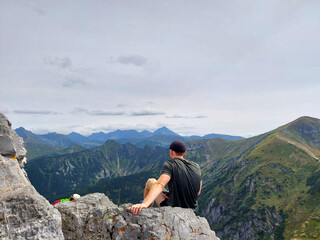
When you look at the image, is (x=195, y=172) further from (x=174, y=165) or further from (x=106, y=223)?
(x=106, y=223)

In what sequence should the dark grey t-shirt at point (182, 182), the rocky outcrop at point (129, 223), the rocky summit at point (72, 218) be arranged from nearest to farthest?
the rocky summit at point (72, 218) < the dark grey t-shirt at point (182, 182) < the rocky outcrop at point (129, 223)

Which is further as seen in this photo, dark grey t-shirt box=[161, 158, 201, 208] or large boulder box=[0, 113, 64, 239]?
dark grey t-shirt box=[161, 158, 201, 208]

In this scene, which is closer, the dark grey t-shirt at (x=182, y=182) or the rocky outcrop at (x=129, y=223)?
the dark grey t-shirt at (x=182, y=182)

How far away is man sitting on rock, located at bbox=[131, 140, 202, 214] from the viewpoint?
9.11 meters

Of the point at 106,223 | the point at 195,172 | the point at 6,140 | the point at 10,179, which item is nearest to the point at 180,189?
the point at 195,172

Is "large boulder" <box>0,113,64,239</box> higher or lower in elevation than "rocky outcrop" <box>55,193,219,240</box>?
higher

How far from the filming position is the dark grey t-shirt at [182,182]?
30.8ft

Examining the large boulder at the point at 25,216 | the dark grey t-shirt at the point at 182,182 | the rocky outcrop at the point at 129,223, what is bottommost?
the rocky outcrop at the point at 129,223

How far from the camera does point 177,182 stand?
9477 mm

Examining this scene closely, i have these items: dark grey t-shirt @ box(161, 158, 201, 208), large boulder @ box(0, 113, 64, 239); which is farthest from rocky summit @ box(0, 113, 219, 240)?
dark grey t-shirt @ box(161, 158, 201, 208)

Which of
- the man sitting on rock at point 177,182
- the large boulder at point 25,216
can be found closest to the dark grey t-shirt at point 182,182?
the man sitting on rock at point 177,182

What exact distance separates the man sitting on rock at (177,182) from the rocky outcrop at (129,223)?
20.4 inches

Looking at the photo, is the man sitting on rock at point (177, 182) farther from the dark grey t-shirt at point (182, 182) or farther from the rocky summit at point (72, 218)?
the rocky summit at point (72, 218)

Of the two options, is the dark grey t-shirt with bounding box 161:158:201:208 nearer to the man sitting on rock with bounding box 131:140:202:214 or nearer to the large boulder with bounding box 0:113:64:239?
the man sitting on rock with bounding box 131:140:202:214
